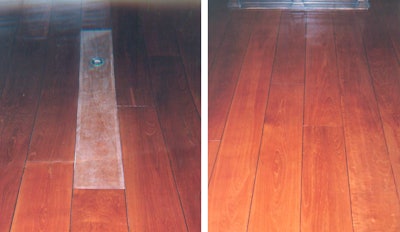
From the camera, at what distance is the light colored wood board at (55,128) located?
3.46 ft

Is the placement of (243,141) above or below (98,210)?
below

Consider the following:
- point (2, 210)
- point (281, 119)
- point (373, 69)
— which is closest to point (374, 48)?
point (373, 69)

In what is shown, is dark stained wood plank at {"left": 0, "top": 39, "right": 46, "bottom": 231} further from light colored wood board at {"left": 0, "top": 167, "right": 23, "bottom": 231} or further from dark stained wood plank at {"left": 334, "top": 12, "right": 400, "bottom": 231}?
dark stained wood plank at {"left": 334, "top": 12, "right": 400, "bottom": 231}

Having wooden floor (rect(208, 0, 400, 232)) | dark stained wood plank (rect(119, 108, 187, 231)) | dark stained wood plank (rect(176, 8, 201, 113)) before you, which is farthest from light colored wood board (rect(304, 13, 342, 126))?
dark stained wood plank (rect(176, 8, 201, 113))

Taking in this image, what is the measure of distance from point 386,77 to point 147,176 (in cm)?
126

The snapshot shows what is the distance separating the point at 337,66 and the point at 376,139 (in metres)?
0.44

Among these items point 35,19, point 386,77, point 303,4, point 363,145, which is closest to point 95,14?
point 35,19

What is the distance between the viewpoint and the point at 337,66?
7.41 ft

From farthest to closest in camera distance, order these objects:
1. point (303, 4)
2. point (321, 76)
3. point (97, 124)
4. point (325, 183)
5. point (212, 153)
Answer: point (303, 4), point (321, 76), point (212, 153), point (325, 183), point (97, 124)

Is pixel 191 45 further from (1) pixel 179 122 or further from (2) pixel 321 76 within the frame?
(2) pixel 321 76

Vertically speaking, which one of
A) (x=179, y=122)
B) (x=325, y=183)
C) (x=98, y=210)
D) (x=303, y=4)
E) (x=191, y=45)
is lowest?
(x=303, y=4)

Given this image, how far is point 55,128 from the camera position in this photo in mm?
1074

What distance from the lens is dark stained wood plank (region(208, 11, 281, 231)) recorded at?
158cm

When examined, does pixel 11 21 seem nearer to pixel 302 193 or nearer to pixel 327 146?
pixel 302 193
